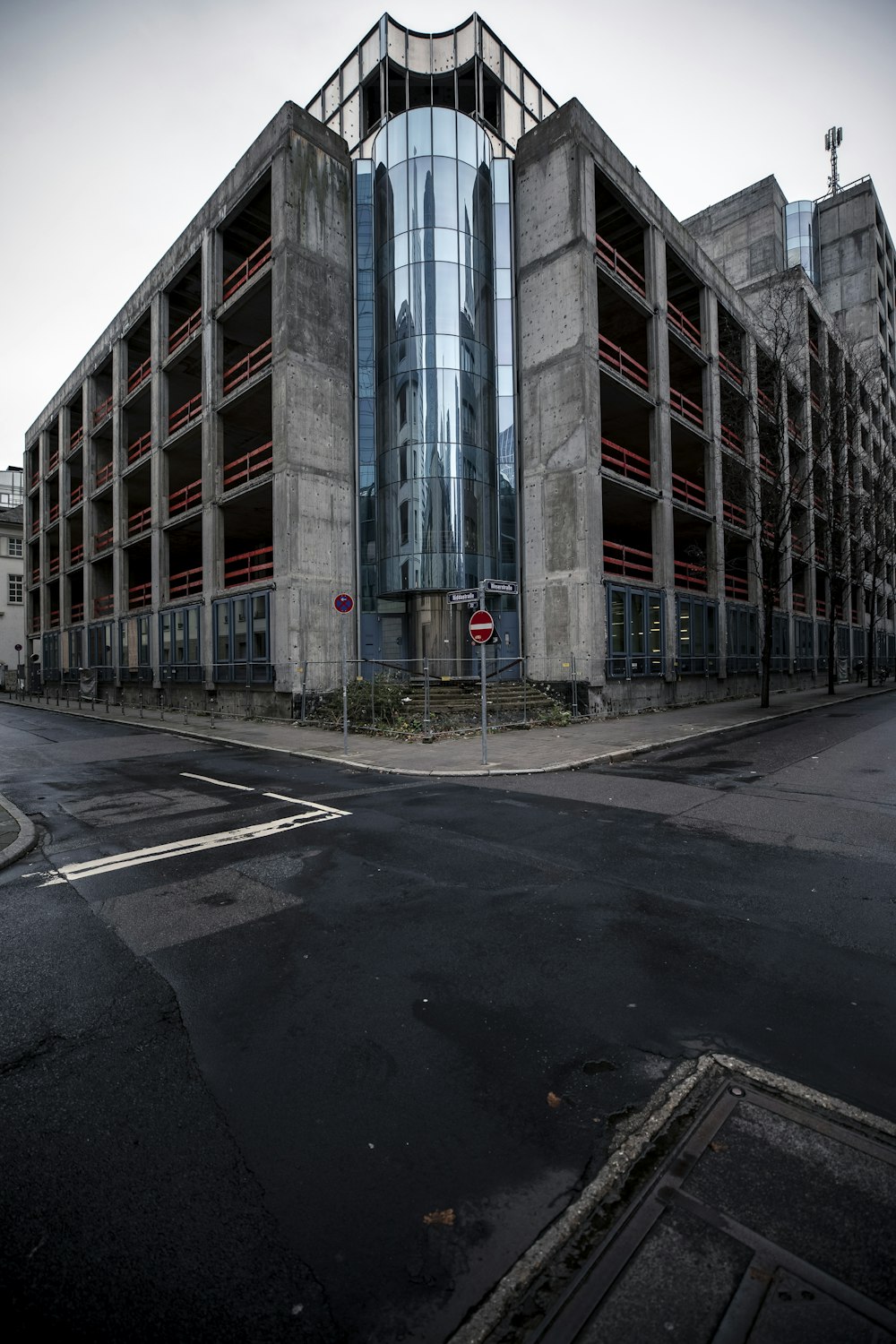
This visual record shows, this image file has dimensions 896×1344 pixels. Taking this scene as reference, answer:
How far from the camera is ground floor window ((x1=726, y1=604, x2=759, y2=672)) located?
93.1 ft

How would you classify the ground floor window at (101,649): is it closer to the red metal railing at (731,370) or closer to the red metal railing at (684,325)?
the red metal railing at (684,325)

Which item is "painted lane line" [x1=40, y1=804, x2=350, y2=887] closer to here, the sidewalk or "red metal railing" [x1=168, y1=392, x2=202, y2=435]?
the sidewalk

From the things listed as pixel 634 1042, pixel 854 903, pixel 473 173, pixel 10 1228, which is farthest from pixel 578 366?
pixel 10 1228

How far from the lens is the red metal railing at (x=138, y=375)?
30.3 m

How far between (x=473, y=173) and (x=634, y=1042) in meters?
28.0

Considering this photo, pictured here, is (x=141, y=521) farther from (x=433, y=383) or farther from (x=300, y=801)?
(x=300, y=801)

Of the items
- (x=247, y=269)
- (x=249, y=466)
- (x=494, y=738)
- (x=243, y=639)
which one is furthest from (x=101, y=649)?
(x=494, y=738)

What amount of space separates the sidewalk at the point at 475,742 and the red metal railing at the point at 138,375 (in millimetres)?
17782

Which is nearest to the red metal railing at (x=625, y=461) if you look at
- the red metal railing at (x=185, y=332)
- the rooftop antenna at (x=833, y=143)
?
the red metal railing at (x=185, y=332)

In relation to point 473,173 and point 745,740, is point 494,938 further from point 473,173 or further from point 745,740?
point 473,173

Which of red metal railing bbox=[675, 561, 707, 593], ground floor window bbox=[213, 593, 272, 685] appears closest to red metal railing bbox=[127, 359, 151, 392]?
ground floor window bbox=[213, 593, 272, 685]

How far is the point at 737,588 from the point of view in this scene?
30.3 meters

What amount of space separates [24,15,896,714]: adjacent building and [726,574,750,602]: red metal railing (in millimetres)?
272

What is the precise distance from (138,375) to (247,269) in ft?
38.5
